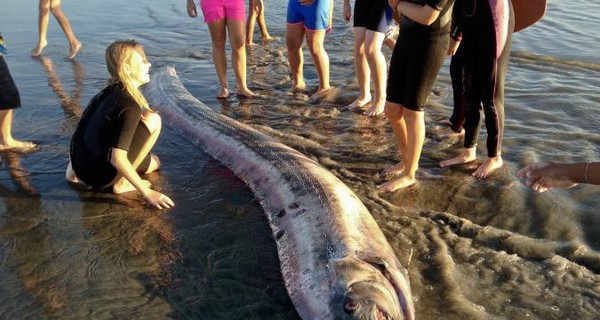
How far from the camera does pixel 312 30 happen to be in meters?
6.63

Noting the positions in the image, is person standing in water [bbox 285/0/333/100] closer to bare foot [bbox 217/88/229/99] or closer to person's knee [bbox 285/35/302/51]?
person's knee [bbox 285/35/302/51]

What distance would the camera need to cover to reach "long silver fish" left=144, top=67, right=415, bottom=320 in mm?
2799

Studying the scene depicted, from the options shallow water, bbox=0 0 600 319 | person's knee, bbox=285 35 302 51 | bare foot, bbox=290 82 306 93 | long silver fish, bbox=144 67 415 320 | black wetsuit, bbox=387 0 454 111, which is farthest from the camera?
bare foot, bbox=290 82 306 93

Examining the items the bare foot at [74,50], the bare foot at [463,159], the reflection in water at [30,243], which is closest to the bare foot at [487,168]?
the bare foot at [463,159]

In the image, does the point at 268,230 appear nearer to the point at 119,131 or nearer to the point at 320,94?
the point at 119,131

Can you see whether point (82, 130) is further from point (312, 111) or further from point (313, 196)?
point (312, 111)

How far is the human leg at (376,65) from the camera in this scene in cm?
595

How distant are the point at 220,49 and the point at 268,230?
12.0 ft

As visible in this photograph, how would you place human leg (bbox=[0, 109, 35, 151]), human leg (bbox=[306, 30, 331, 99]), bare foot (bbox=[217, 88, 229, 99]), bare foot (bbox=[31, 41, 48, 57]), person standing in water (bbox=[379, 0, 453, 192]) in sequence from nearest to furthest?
person standing in water (bbox=[379, 0, 453, 192]) < human leg (bbox=[0, 109, 35, 151]) < human leg (bbox=[306, 30, 331, 99]) < bare foot (bbox=[217, 88, 229, 99]) < bare foot (bbox=[31, 41, 48, 57])

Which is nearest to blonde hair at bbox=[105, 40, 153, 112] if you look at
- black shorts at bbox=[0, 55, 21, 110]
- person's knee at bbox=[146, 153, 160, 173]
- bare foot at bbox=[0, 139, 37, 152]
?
person's knee at bbox=[146, 153, 160, 173]

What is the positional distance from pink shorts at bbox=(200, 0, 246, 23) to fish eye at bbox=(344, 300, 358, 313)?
484 cm

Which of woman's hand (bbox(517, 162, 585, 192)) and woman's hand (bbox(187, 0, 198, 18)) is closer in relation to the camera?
woman's hand (bbox(517, 162, 585, 192))

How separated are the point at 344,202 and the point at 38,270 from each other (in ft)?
7.23

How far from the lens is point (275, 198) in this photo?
13.6 ft
